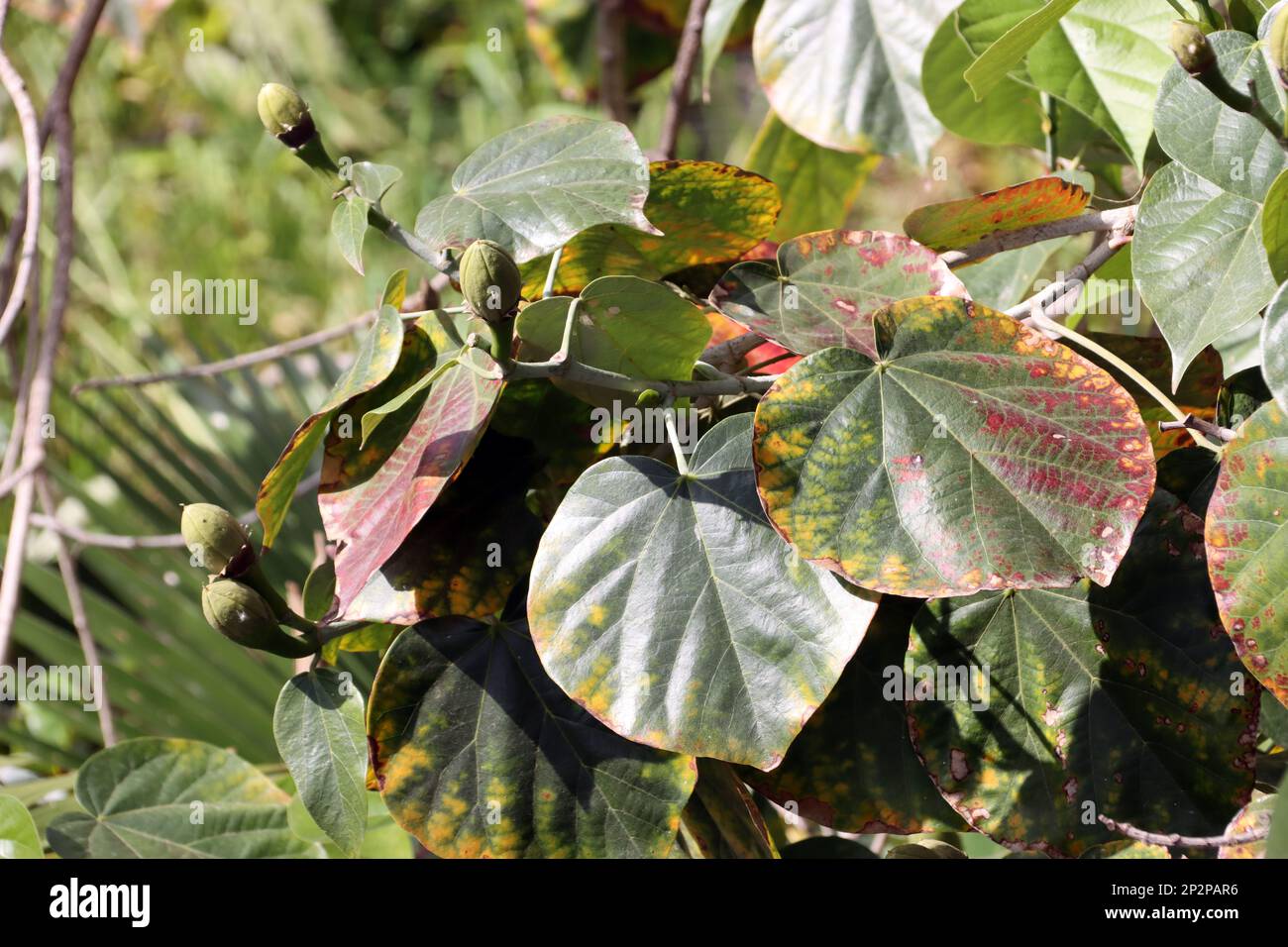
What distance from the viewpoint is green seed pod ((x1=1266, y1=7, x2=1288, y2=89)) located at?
1.68ft

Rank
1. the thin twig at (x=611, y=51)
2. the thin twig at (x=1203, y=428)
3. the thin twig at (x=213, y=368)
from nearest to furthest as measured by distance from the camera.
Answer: the thin twig at (x=1203, y=428) < the thin twig at (x=213, y=368) < the thin twig at (x=611, y=51)

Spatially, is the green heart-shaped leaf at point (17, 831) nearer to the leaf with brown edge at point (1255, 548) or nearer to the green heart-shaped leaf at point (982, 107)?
the leaf with brown edge at point (1255, 548)

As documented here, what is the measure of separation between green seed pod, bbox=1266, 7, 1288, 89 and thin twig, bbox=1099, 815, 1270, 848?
1.25ft

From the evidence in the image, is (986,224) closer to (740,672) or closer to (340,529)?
(740,672)

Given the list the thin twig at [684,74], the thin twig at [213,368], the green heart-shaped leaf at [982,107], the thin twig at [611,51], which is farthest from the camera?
the thin twig at [611,51]

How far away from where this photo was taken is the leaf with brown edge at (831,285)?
2.23ft

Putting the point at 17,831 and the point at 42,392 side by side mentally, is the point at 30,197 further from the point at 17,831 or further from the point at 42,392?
the point at 17,831

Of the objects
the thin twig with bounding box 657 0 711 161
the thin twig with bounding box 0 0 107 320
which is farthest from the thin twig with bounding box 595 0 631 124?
the thin twig with bounding box 0 0 107 320

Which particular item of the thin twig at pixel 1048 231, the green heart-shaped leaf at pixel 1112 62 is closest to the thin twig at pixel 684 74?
the green heart-shaped leaf at pixel 1112 62

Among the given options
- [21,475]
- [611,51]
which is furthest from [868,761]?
[611,51]

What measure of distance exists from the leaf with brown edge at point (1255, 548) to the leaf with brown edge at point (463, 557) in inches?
15.5

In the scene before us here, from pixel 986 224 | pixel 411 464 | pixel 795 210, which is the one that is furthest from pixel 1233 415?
pixel 795 210

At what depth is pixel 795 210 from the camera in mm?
1427
